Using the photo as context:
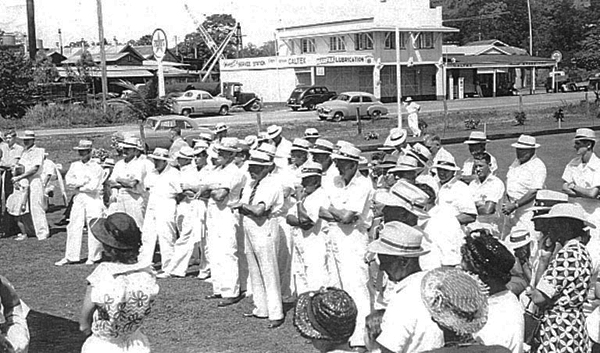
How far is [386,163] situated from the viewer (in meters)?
9.74

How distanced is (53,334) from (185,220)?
305cm

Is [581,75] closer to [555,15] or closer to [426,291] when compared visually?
[555,15]


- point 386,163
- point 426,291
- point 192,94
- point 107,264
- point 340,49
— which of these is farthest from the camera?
point 340,49

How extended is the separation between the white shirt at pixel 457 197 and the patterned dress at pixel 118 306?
3.91 meters

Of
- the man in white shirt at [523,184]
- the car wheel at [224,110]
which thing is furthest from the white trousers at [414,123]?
the man in white shirt at [523,184]

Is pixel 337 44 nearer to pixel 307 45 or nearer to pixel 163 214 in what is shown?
pixel 307 45

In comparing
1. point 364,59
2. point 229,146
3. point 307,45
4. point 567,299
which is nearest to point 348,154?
point 229,146

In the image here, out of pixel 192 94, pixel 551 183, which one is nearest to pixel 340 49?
pixel 192 94

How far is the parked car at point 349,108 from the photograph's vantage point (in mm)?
39188

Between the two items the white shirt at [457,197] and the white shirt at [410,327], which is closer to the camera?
the white shirt at [410,327]

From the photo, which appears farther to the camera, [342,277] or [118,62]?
[118,62]

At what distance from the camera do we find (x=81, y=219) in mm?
12211

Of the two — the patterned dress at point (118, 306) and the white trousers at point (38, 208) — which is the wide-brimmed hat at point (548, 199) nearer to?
the patterned dress at point (118, 306)

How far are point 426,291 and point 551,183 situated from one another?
15.6 m
